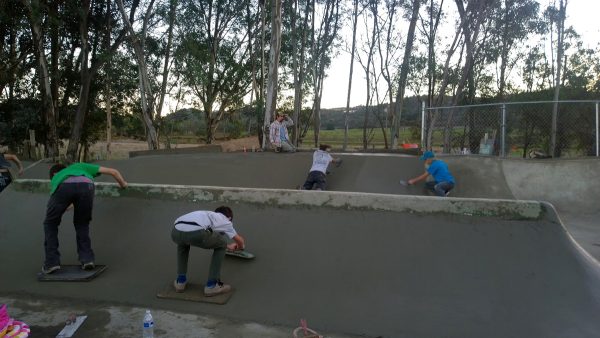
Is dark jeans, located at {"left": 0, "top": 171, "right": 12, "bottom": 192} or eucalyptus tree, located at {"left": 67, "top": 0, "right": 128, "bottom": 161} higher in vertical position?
eucalyptus tree, located at {"left": 67, "top": 0, "right": 128, "bottom": 161}

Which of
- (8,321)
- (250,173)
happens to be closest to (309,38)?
(250,173)

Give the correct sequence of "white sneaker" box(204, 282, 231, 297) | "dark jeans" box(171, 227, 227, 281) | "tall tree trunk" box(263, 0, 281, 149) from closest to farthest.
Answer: "dark jeans" box(171, 227, 227, 281)
"white sneaker" box(204, 282, 231, 297)
"tall tree trunk" box(263, 0, 281, 149)

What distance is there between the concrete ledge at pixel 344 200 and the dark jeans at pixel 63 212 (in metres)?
0.86

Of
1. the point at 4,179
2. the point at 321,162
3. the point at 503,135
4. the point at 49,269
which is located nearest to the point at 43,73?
the point at 4,179

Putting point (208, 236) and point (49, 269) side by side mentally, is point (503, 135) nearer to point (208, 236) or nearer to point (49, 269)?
point (208, 236)

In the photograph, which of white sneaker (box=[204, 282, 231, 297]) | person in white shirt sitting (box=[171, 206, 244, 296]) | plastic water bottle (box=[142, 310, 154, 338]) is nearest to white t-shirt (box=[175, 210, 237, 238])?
person in white shirt sitting (box=[171, 206, 244, 296])

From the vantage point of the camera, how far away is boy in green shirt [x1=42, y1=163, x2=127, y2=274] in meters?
4.57

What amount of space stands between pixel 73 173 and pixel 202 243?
1802mm

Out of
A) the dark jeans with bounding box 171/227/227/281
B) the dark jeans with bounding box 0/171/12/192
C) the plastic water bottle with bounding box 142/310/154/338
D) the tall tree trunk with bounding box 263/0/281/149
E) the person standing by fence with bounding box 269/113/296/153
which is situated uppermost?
the tall tree trunk with bounding box 263/0/281/149

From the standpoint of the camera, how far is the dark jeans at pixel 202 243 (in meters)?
3.87

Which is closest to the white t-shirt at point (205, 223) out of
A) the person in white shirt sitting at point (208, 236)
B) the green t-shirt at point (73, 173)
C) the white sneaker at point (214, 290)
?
the person in white shirt sitting at point (208, 236)

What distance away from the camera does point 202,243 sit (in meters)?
3.90

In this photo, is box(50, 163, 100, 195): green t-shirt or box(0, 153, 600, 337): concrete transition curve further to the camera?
box(50, 163, 100, 195): green t-shirt

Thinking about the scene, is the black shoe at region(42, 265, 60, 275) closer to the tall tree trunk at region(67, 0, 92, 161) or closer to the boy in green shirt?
the boy in green shirt
